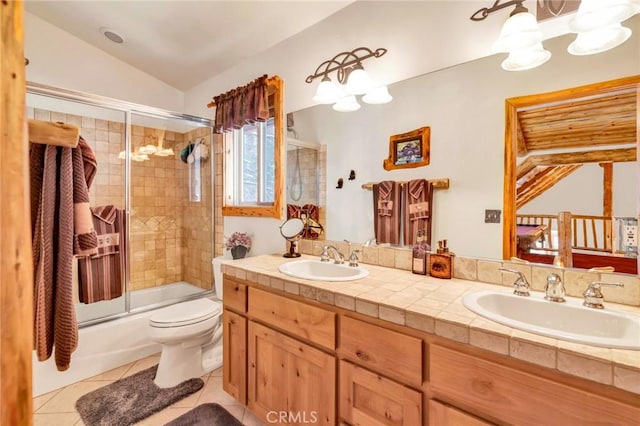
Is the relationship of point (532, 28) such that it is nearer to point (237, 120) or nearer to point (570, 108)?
point (570, 108)

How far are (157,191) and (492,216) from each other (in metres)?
3.19

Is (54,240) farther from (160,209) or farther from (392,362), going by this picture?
(160,209)

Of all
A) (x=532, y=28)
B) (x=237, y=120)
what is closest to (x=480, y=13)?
(x=532, y=28)

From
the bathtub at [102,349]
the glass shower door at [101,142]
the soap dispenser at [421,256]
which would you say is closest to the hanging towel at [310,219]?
the soap dispenser at [421,256]

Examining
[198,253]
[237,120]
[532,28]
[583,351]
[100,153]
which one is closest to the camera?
[583,351]

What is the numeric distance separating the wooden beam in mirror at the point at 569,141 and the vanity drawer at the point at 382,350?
0.68 metres

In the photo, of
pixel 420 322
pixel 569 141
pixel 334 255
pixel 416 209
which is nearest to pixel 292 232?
pixel 334 255

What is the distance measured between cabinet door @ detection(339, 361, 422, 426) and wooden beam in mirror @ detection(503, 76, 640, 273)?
767 millimetres

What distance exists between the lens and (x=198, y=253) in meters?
3.12

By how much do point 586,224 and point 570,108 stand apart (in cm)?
47

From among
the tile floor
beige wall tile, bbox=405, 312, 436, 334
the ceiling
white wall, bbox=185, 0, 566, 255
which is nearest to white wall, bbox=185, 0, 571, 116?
white wall, bbox=185, 0, 566, 255

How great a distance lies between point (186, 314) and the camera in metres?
1.94

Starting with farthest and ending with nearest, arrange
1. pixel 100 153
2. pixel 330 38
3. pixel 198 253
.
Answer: pixel 198 253 < pixel 100 153 < pixel 330 38

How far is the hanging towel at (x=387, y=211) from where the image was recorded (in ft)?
5.32
